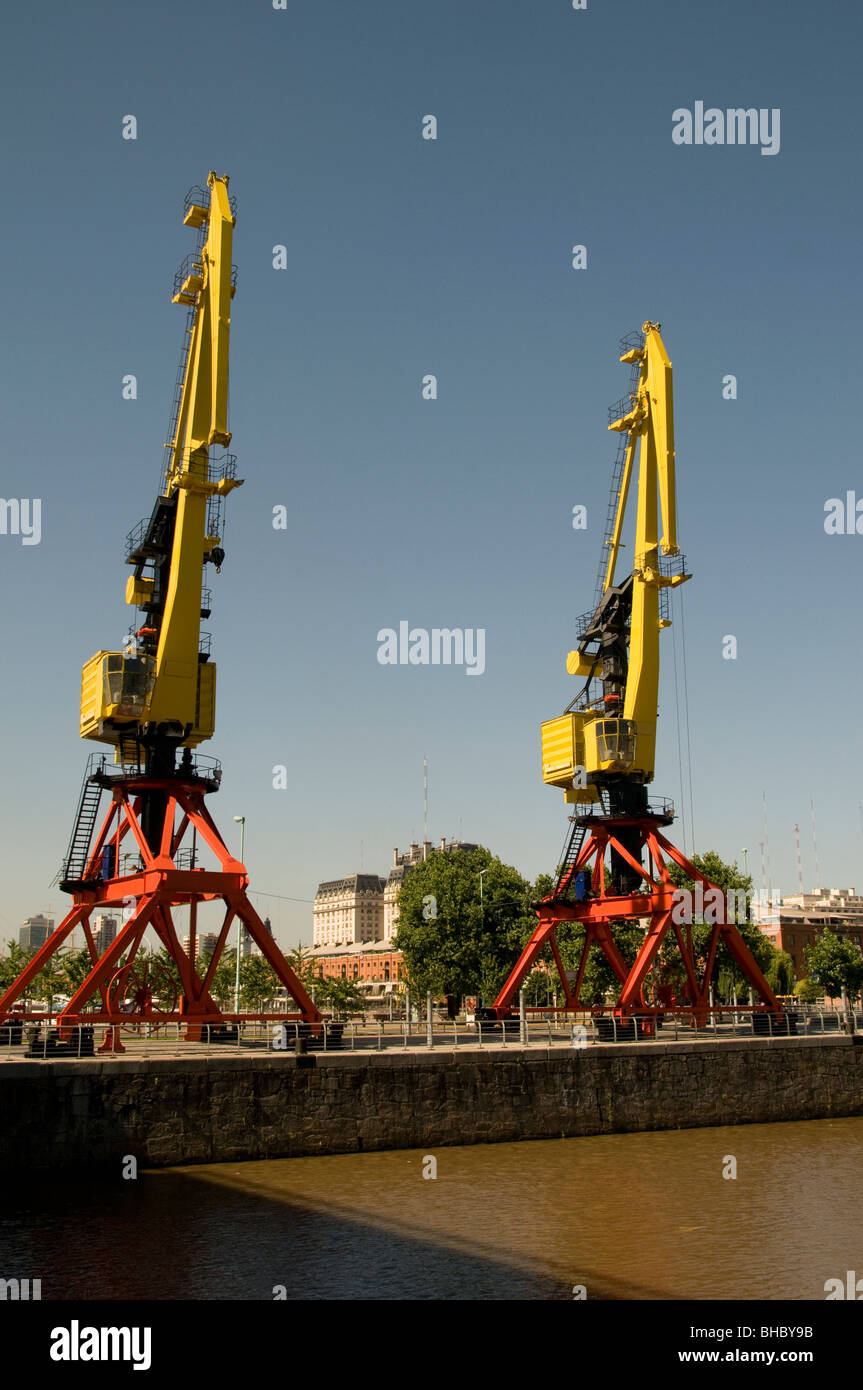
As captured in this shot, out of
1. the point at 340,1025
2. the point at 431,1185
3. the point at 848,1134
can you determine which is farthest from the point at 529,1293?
the point at 848,1134

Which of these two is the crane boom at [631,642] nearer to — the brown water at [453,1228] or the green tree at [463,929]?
the brown water at [453,1228]

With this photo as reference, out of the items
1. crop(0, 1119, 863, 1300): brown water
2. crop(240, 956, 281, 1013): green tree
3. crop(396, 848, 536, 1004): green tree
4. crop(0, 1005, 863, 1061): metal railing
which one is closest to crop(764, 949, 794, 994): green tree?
crop(396, 848, 536, 1004): green tree

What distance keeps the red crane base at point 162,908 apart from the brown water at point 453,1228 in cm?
579

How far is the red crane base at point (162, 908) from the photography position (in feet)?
103

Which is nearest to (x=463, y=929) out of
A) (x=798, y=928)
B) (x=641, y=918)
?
(x=641, y=918)

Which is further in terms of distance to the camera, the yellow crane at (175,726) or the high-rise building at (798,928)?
the high-rise building at (798,928)

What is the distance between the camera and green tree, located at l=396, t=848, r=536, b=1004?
7125 cm

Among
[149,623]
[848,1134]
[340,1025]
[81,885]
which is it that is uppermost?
[149,623]

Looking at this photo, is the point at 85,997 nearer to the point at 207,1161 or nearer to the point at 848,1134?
the point at 207,1161

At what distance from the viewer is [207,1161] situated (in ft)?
90.3

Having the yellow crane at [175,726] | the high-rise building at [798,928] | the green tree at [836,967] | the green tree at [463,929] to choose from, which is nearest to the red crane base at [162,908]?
the yellow crane at [175,726]

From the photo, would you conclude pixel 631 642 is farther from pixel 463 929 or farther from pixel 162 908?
pixel 463 929

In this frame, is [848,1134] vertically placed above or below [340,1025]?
below
